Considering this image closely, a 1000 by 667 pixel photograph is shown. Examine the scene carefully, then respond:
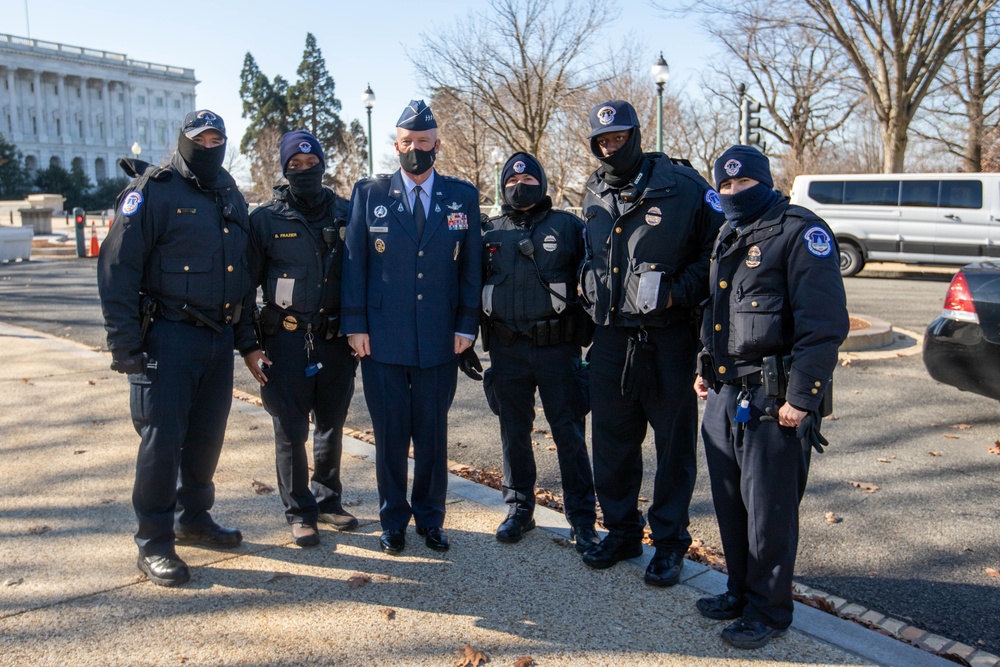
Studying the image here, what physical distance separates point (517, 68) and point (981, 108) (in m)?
15.5

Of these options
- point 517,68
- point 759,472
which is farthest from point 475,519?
point 517,68

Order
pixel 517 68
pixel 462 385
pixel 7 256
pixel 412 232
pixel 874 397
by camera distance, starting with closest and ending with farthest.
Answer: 1. pixel 412 232
2. pixel 874 397
3. pixel 462 385
4. pixel 517 68
5. pixel 7 256

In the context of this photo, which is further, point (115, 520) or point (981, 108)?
point (981, 108)

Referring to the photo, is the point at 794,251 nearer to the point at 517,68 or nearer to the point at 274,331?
the point at 274,331

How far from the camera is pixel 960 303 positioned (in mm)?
6406

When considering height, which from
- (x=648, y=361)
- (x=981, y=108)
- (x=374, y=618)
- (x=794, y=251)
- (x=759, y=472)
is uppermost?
(x=981, y=108)

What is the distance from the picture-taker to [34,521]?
14.8 ft

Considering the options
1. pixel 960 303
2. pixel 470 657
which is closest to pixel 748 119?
pixel 960 303

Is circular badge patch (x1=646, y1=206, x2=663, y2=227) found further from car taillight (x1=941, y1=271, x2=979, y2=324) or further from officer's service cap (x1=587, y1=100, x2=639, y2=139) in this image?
car taillight (x1=941, y1=271, x2=979, y2=324)

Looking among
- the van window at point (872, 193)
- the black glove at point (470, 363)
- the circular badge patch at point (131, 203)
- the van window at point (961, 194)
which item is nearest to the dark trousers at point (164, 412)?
the circular badge patch at point (131, 203)

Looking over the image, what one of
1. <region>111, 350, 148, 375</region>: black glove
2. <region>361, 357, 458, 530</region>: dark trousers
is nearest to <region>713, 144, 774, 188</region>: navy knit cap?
<region>361, 357, 458, 530</region>: dark trousers

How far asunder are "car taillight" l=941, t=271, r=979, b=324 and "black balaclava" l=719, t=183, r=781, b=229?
393 cm

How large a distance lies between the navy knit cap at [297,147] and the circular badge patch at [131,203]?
710 millimetres

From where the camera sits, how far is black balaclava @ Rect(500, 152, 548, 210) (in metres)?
4.10
